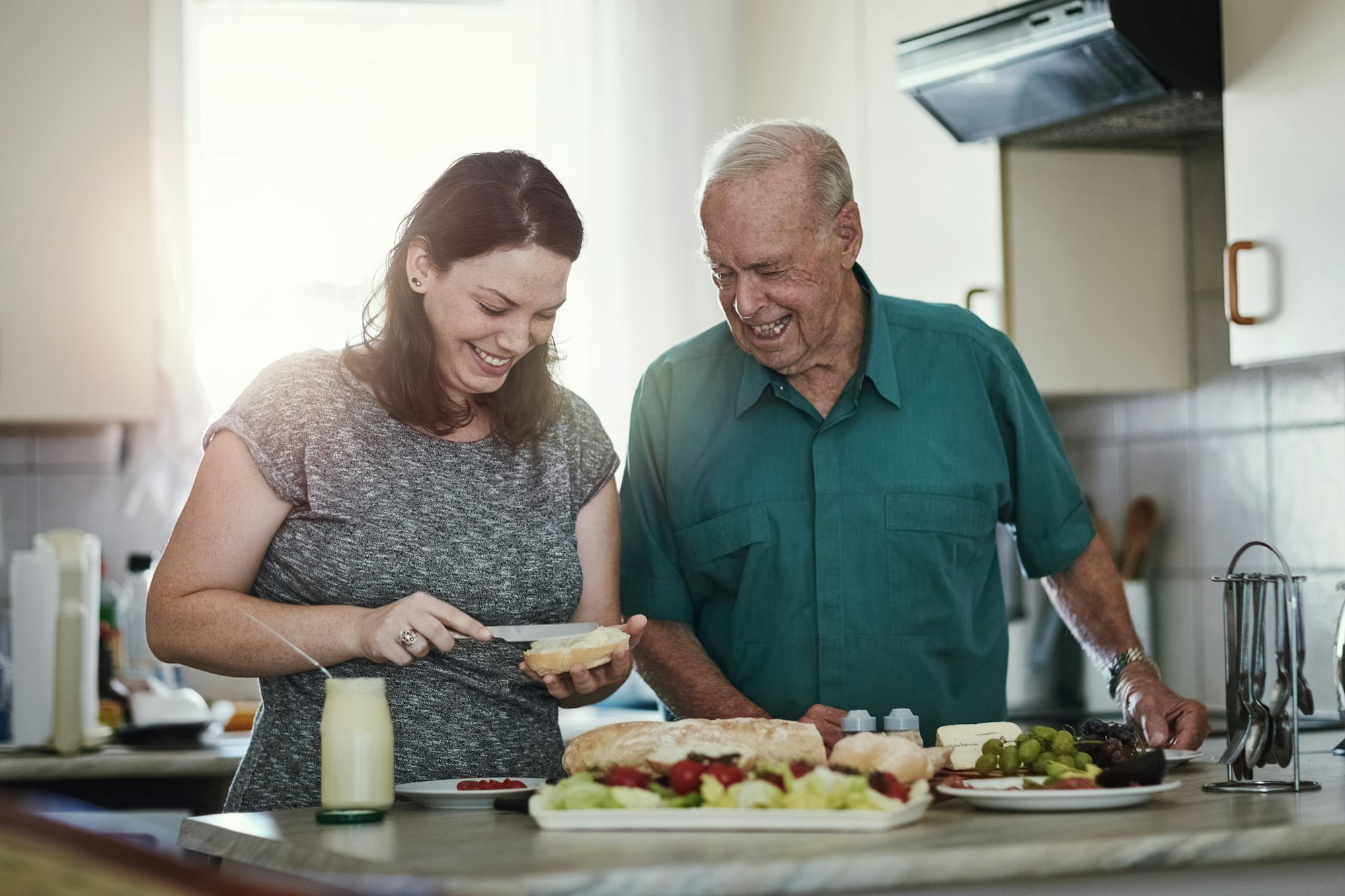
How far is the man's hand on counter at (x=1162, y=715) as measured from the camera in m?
1.70

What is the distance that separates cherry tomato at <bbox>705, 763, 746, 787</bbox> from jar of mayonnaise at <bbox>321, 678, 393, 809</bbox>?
1.04 feet

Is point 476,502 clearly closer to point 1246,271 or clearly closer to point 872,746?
point 872,746

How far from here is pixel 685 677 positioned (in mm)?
1871

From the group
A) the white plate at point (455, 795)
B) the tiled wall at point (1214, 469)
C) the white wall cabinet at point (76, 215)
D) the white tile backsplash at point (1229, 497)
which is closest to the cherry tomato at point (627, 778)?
the white plate at point (455, 795)

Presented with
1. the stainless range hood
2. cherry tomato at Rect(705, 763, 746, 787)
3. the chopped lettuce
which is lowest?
the chopped lettuce

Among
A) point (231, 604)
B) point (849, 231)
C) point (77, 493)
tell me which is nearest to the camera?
point (231, 604)

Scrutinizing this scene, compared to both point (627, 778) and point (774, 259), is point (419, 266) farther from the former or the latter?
point (627, 778)

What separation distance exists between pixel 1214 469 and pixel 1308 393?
0.28 m

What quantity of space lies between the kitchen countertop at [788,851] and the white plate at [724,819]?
0.04 feet

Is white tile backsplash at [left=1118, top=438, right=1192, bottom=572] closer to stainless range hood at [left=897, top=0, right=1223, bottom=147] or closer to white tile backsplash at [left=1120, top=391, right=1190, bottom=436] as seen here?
white tile backsplash at [left=1120, top=391, right=1190, bottom=436]

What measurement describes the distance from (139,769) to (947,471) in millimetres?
1517

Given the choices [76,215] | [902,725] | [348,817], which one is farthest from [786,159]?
[76,215]

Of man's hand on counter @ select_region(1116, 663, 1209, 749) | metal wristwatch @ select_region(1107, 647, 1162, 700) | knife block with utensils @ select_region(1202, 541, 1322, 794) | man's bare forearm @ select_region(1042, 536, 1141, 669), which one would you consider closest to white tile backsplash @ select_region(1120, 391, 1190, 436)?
man's bare forearm @ select_region(1042, 536, 1141, 669)

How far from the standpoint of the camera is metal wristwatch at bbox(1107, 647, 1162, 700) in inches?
73.5
